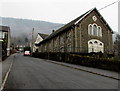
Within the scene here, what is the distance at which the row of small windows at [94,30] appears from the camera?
94.4 ft

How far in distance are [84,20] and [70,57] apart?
9.56m

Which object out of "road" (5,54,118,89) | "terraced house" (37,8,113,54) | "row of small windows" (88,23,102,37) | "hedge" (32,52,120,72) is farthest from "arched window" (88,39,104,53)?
"road" (5,54,118,89)

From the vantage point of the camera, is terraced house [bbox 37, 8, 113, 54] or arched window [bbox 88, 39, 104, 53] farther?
arched window [bbox 88, 39, 104, 53]

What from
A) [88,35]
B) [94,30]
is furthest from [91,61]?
[94,30]

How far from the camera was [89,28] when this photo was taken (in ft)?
94.2

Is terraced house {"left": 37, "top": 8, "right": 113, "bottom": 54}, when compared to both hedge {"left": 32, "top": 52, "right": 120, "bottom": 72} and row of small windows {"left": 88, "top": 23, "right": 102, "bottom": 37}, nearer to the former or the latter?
row of small windows {"left": 88, "top": 23, "right": 102, "bottom": 37}

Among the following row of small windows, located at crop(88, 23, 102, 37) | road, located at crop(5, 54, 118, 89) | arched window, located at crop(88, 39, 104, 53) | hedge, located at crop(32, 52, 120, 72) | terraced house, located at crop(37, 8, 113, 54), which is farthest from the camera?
row of small windows, located at crop(88, 23, 102, 37)

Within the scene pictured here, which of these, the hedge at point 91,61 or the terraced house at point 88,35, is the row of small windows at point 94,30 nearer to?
the terraced house at point 88,35

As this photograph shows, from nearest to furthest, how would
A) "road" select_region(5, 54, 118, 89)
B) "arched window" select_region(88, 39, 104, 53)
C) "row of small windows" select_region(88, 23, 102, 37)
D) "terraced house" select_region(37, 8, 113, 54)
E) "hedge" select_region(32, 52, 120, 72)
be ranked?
"road" select_region(5, 54, 118, 89), "hedge" select_region(32, 52, 120, 72), "terraced house" select_region(37, 8, 113, 54), "arched window" select_region(88, 39, 104, 53), "row of small windows" select_region(88, 23, 102, 37)

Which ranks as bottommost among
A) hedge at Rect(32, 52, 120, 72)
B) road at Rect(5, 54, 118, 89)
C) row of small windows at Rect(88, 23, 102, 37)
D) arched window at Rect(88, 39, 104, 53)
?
road at Rect(5, 54, 118, 89)

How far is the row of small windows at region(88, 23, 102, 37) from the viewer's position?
2878 centimetres

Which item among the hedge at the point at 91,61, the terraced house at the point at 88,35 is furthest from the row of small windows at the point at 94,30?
the hedge at the point at 91,61

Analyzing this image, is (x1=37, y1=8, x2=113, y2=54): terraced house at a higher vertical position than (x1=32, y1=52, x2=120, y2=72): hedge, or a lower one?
higher

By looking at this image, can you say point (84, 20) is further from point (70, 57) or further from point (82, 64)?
point (82, 64)
